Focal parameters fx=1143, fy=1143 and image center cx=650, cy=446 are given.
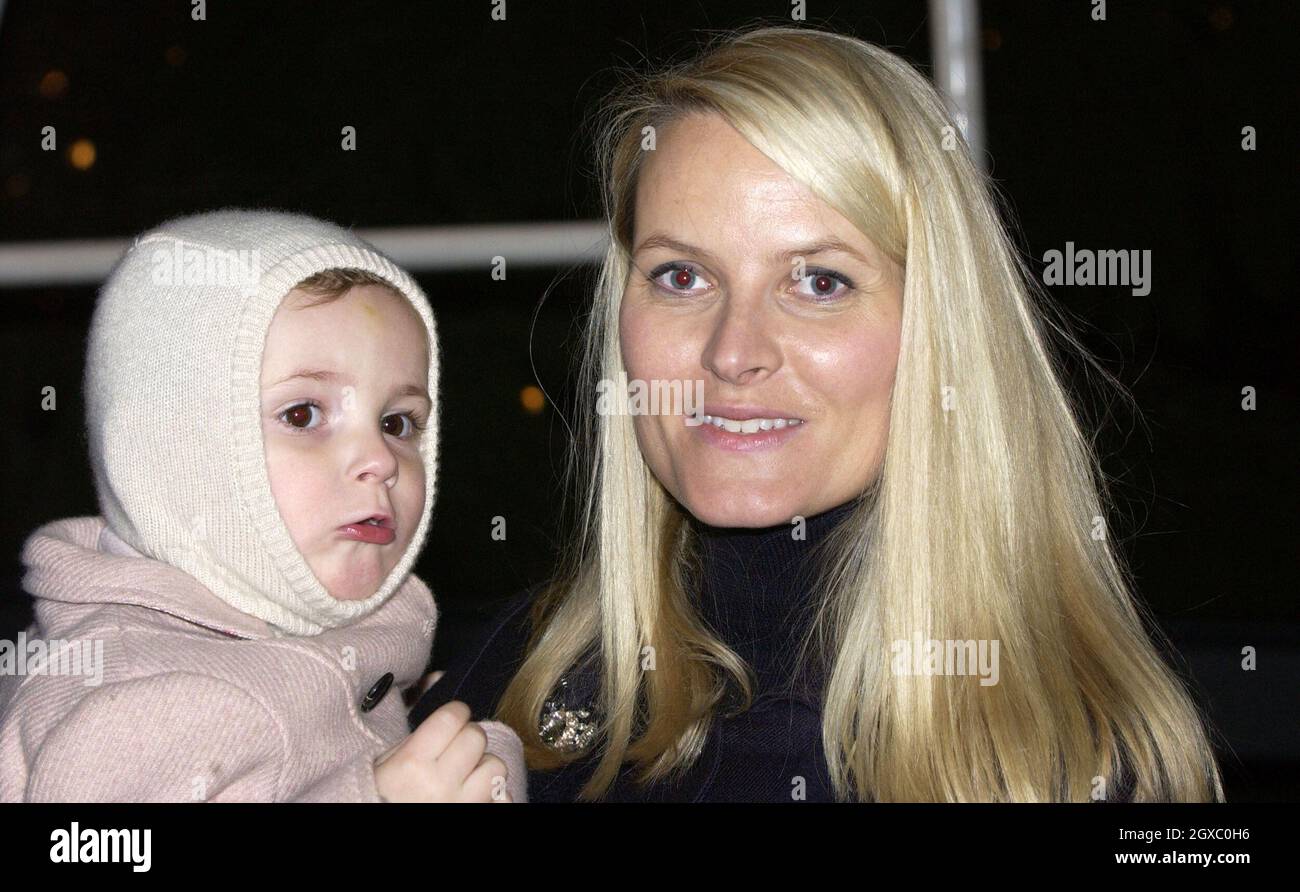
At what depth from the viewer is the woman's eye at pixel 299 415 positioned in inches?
58.0

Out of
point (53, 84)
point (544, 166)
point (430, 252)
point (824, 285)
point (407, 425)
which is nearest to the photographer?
point (824, 285)

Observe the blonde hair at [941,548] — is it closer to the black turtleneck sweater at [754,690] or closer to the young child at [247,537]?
the black turtleneck sweater at [754,690]

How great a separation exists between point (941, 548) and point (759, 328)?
1.28 ft

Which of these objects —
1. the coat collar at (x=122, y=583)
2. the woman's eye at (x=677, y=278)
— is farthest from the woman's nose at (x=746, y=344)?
the coat collar at (x=122, y=583)

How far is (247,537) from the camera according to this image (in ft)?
4.79

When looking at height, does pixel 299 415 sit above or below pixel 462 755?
above

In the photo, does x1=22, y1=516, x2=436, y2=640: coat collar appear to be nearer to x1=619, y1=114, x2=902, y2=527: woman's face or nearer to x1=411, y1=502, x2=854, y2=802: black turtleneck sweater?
x1=411, y1=502, x2=854, y2=802: black turtleneck sweater

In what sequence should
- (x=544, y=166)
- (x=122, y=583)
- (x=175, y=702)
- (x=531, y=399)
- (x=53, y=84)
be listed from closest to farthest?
(x=175, y=702) < (x=122, y=583) < (x=53, y=84) < (x=544, y=166) < (x=531, y=399)

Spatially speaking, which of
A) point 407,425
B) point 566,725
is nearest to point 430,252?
point 407,425

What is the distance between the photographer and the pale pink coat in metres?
1.25

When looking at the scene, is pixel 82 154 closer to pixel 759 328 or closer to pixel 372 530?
pixel 372 530

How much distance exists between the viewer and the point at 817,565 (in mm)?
1642

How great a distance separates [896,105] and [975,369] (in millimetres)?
369

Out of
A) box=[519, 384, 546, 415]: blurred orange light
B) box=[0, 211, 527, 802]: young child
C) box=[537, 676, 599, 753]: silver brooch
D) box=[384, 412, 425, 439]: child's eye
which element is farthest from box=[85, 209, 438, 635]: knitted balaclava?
box=[519, 384, 546, 415]: blurred orange light
